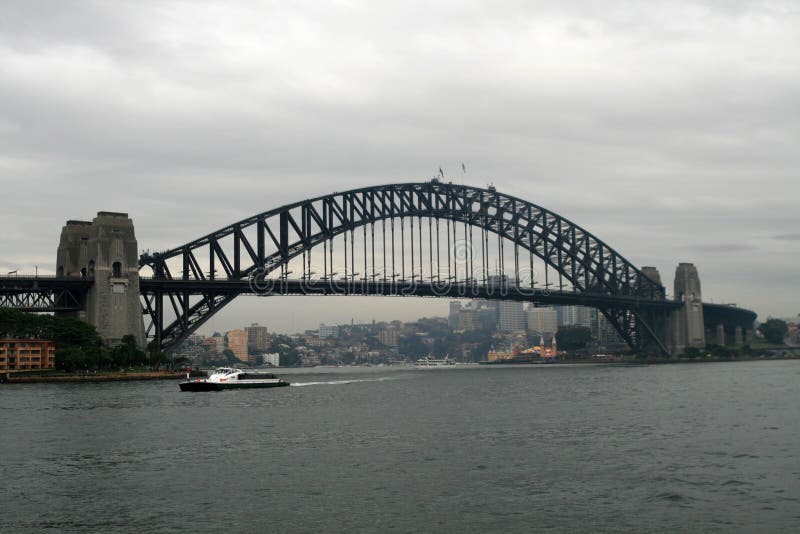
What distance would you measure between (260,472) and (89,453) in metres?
8.50

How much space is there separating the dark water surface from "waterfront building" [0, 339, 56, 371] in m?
33.8

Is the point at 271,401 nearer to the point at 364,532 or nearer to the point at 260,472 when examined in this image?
the point at 260,472

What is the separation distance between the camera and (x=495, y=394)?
69.9m

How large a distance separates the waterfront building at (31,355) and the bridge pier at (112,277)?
4.97 meters

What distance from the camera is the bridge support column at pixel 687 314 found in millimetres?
159375

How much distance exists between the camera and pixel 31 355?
90.2m

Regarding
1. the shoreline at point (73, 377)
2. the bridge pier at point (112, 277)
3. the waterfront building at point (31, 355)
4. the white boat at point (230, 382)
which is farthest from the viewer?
the bridge pier at point (112, 277)

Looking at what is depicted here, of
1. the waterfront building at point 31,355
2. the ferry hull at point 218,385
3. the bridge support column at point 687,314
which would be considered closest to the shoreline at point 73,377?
the waterfront building at point 31,355

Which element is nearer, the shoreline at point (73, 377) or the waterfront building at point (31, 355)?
the shoreline at point (73, 377)

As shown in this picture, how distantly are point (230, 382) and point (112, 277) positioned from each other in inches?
897

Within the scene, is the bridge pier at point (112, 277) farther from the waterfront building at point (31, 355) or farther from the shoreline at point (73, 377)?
the waterfront building at point (31, 355)

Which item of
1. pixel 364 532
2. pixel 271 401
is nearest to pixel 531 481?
pixel 364 532

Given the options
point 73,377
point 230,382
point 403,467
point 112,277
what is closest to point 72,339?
point 73,377

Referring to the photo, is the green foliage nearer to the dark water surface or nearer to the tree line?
the tree line
